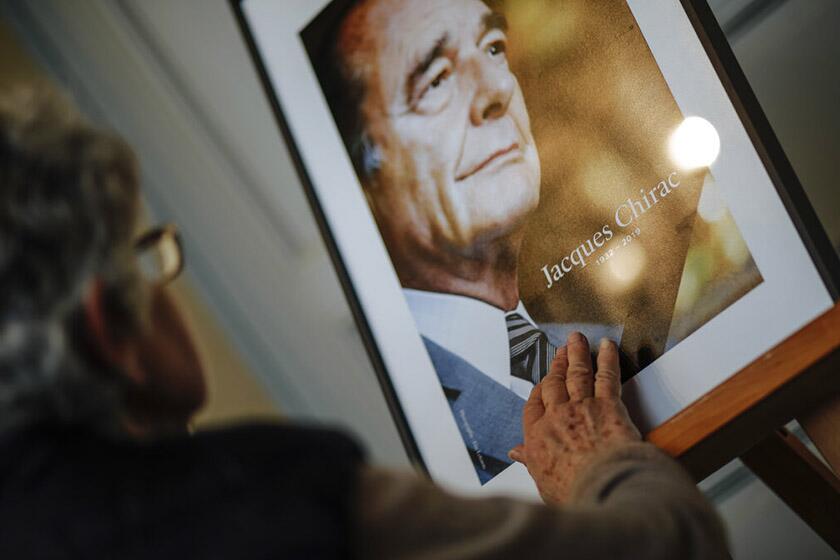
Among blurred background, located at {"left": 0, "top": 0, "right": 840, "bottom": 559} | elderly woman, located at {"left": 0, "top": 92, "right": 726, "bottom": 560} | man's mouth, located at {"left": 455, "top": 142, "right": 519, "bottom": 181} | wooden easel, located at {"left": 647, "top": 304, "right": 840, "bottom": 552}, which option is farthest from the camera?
blurred background, located at {"left": 0, "top": 0, "right": 840, "bottom": 559}

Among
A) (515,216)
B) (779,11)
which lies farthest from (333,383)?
(779,11)

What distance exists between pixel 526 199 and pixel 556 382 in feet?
0.66

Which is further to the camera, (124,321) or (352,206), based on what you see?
(352,206)

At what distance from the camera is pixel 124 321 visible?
605 mm

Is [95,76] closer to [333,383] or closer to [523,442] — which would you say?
[333,383]

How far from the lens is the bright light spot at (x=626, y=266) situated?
829 millimetres

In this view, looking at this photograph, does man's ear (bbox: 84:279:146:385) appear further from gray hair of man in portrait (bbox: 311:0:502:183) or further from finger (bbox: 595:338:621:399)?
gray hair of man in portrait (bbox: 311:0:502:183)

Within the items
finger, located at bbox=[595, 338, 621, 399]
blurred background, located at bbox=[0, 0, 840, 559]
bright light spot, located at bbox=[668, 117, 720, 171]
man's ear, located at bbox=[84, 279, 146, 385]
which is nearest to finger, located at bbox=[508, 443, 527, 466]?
finger, located at bbox=[595, 338, 621, 399]

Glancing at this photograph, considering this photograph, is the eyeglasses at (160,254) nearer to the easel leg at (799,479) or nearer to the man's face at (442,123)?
the man's face at (442,123)

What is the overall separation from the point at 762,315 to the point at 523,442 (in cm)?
31

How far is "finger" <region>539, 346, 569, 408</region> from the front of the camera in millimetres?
873

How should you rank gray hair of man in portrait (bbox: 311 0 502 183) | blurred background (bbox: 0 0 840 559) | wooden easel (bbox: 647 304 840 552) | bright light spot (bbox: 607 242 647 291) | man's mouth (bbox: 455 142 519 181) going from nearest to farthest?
wooden easel (bbox: 647 304 840 552)
bright light spot (bbox: 607 242 647 291)
man's mouth (bbox: 455 142 519 181)
gray hair of man in portrait (bbox: 311 0 502 183)
blurred background (bbox: 0 0 840 559)

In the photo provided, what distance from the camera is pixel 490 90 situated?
96cm

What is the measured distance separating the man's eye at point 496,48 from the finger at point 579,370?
32 cm
